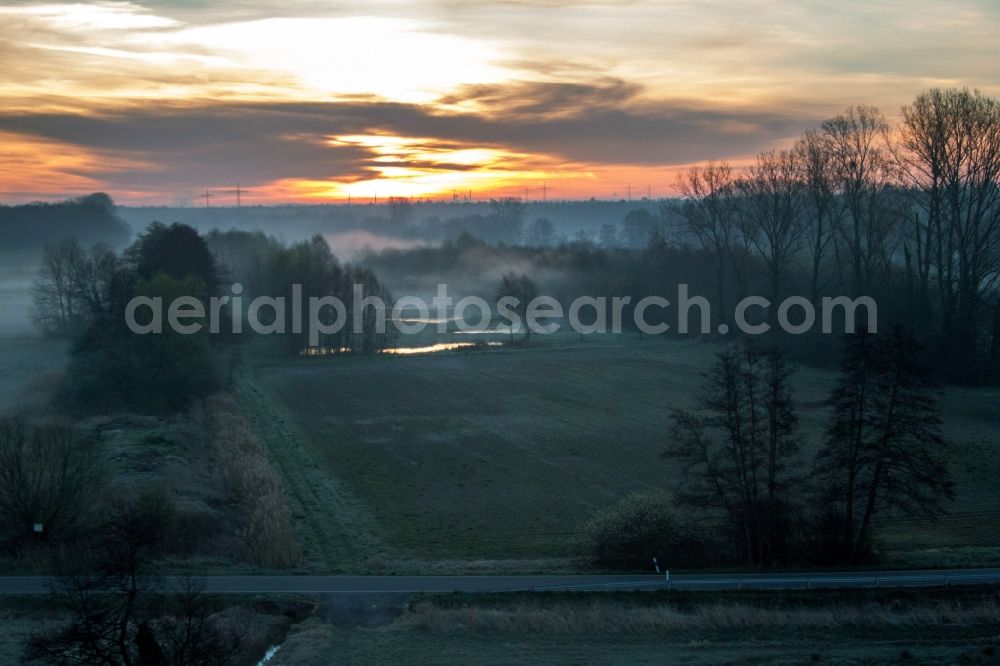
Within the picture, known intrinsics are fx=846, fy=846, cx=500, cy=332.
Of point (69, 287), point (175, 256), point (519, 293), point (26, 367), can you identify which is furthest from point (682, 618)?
point (69, 287)

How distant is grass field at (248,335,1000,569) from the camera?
32406 millimetres

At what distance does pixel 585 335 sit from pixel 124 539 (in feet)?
267

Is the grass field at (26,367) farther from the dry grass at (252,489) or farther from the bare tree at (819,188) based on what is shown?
the bare tree at (819,188)

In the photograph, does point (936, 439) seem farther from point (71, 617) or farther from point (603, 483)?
point (71, 617)

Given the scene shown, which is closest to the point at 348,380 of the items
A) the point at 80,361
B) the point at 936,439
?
the point at 80,361

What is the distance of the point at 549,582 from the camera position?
2525cm

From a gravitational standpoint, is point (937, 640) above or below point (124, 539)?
below

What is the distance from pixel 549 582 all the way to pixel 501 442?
22.7 metres

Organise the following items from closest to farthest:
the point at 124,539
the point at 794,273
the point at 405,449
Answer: the point at 124,539
the point at 405,449
the point at 794,273

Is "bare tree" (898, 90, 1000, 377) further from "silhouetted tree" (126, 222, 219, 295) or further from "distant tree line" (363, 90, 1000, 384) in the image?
"silhouetted tree" (126, 222, 219, 295)

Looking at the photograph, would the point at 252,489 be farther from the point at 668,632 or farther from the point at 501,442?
the point at 668,632

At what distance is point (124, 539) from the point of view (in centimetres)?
2022

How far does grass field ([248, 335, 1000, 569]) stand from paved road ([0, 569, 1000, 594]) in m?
2.81

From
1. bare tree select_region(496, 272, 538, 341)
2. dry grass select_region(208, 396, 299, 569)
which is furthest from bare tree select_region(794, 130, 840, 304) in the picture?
dry grass select_region(208, 396, 299, 569)
